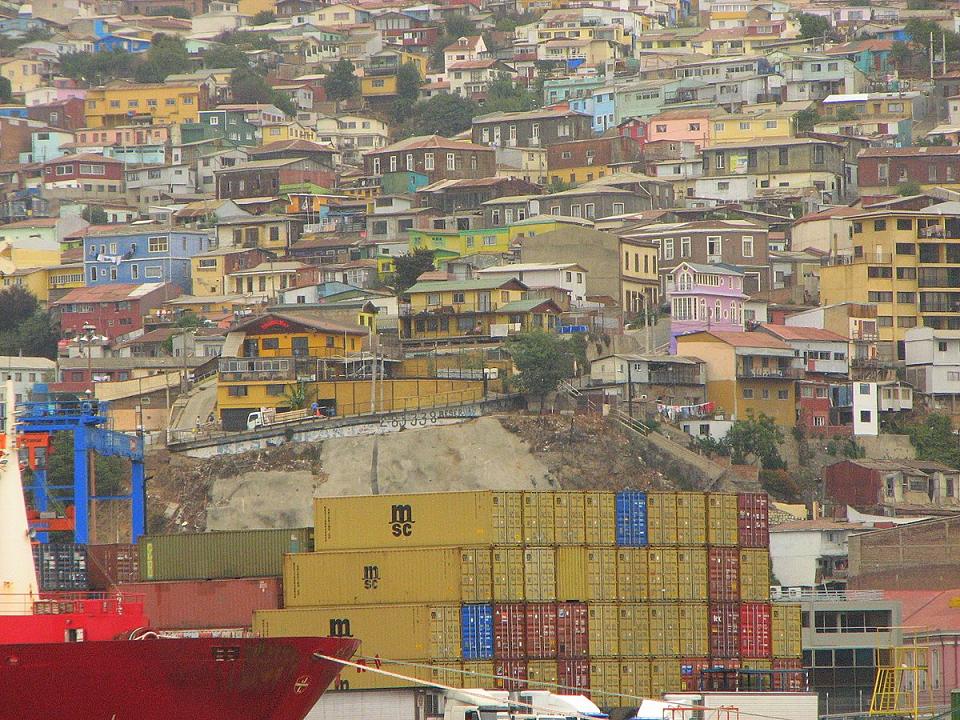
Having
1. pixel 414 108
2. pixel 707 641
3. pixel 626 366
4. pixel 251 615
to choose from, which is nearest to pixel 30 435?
pixel 251 615

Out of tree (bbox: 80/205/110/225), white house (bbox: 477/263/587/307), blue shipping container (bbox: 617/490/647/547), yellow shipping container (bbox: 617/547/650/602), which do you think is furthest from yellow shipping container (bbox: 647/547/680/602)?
tree (bbox: 80/205/110/225)

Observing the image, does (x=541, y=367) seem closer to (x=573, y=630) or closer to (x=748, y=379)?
(x=748, y=379)

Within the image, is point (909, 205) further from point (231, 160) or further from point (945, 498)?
point (231, 160)

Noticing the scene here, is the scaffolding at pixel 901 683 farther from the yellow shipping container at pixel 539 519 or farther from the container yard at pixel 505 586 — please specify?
the yellow shipping container at pixel 539 519

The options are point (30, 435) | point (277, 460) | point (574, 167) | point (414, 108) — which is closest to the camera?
point (30, 435)

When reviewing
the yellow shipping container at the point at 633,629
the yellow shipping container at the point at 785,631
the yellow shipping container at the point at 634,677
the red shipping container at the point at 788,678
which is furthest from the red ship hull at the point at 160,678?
the yellow shipping container at the point at 785,631

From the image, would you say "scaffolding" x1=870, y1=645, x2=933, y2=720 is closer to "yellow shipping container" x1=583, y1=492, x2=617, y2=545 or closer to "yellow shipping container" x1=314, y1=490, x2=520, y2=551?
"yellow shipping container" x1=583, y1=492, x2=617, y2=545
